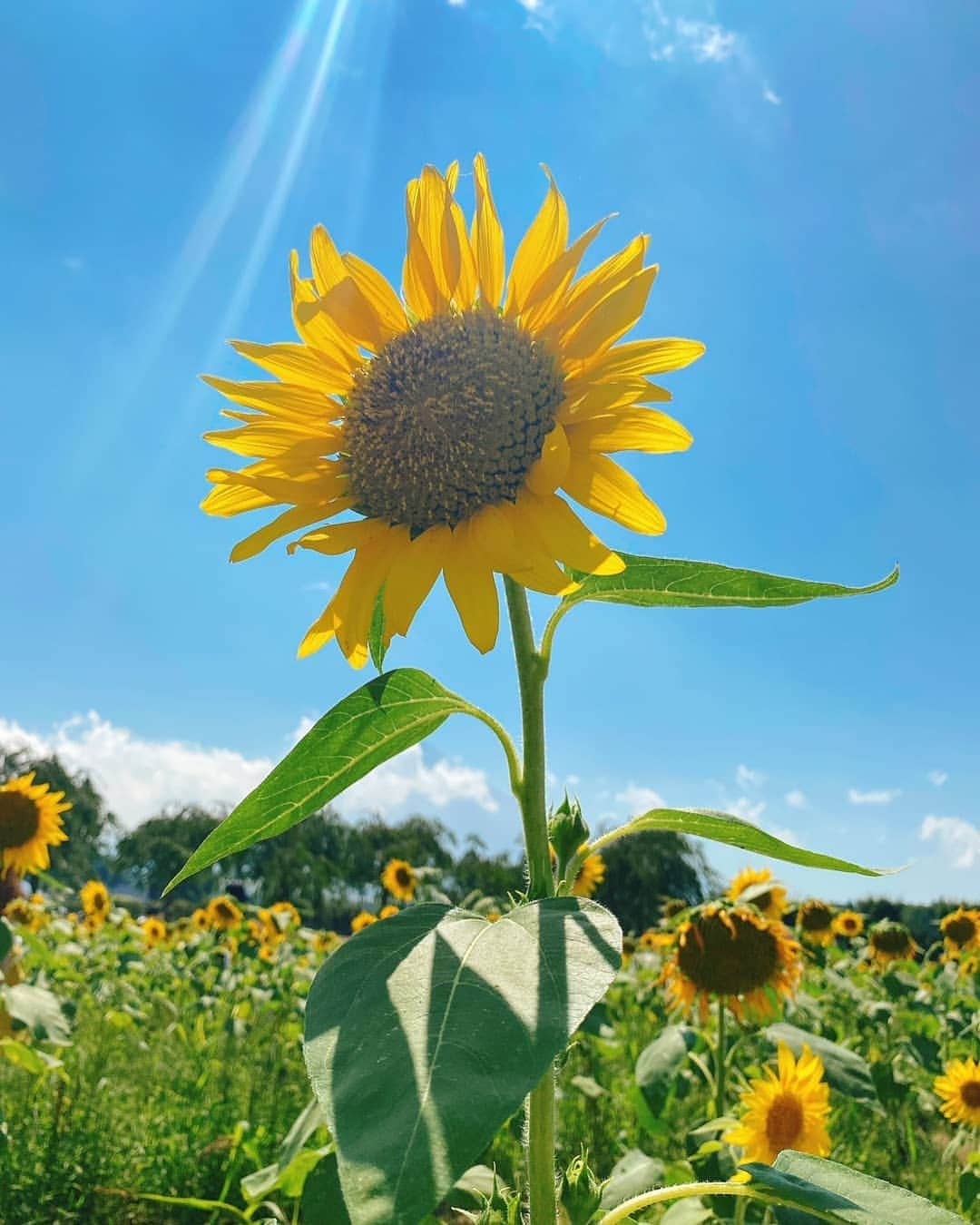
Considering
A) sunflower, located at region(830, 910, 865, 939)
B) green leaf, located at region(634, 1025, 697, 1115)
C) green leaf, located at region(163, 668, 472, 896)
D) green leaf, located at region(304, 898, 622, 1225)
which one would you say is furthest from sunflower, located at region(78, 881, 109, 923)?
green leaf, located at region(304, 898, 622, 1225)

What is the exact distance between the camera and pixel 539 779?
1.04 meters

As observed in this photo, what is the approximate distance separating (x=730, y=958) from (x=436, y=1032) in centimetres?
236

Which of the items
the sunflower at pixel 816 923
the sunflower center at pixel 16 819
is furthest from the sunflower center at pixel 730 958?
the sunflower center at pixel 16 819

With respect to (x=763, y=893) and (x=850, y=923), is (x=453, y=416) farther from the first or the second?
(x=850, y=923)

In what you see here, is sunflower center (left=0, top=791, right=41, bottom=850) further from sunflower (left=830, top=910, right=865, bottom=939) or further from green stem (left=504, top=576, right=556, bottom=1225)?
sunflower (left=830, top=910, right=865, bottom=939)

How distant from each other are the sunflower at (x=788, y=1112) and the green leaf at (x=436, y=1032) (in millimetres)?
1902

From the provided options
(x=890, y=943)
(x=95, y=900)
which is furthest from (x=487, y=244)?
(x=95, y=900)

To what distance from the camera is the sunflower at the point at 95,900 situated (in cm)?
779

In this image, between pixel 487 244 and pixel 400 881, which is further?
pixel 400 881

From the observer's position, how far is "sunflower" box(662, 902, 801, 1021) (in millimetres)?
2793

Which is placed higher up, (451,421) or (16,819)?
(451,421)

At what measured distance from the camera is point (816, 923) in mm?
5312

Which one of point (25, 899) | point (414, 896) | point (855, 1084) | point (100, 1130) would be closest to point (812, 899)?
point (414, 896)

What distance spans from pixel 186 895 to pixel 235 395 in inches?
808
